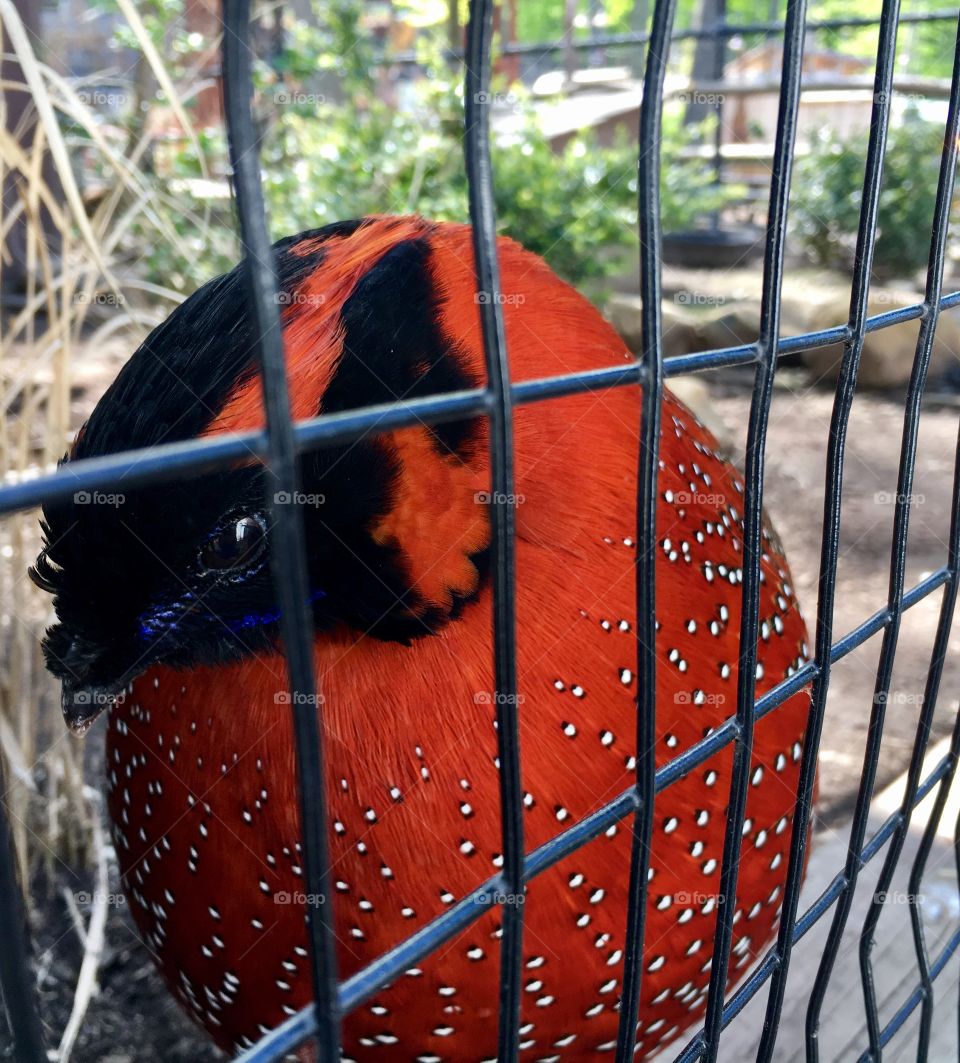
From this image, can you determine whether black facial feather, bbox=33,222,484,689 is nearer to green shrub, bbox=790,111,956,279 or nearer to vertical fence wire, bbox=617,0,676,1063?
vertical fence wire, bbox=617,0,676,1063

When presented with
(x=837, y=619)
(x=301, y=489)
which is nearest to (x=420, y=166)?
(x=837, y=619)

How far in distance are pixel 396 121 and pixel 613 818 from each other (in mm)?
4236

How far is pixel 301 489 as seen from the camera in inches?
34.9

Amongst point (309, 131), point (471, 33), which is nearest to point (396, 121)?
point (309, 131)

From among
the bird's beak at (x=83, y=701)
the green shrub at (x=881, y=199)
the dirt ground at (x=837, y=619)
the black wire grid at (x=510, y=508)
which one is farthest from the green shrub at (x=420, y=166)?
the black wire grid at (x=510, y=508)

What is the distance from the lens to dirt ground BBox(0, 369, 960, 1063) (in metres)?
1.67

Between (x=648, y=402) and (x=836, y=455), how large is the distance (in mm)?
294

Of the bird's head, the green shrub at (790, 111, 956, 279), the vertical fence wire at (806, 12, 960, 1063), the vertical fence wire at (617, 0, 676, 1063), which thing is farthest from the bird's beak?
the green shrub at (790, 111, 956, 279)

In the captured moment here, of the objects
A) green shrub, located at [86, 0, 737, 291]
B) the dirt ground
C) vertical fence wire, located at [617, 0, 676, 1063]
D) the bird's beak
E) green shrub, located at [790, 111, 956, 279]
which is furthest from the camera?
green shrub, located at [790, 111, 956, 279]

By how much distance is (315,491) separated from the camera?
35.1 inches

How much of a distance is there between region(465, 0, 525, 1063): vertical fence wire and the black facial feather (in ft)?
1.11

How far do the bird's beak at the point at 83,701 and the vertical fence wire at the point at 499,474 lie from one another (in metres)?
0.55

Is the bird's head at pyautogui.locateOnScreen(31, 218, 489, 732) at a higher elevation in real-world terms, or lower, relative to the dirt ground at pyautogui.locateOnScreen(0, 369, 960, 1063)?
higher

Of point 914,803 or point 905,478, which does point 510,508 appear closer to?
point 905,478
